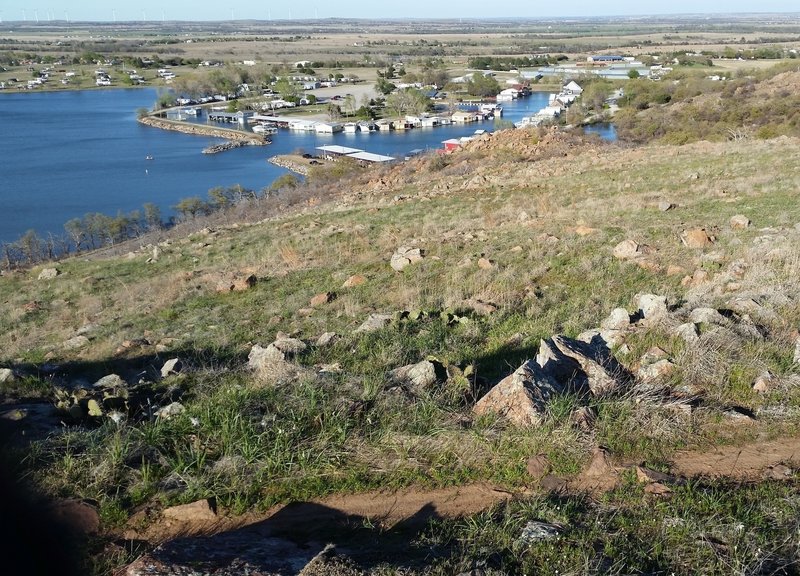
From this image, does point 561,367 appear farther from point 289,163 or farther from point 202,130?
point 202,130

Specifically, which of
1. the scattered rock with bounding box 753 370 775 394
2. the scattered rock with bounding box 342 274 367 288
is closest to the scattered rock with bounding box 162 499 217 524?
the scattered rock with bounding box 753 370 775 394

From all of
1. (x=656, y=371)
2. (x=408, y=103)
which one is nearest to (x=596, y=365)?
(x=656, y=371)

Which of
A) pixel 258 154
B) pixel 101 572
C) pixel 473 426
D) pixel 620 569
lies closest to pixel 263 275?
pixel 473 426

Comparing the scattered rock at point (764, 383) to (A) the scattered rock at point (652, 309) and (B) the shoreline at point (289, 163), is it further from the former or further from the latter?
(B) the shoreline at point (289, 163)

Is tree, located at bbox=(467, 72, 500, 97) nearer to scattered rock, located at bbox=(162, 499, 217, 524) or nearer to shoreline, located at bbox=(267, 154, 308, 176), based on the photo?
shoreline, located at bbox=(267, 154, 308, 176)

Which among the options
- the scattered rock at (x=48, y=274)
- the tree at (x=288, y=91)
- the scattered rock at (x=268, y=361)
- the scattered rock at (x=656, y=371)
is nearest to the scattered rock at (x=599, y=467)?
the scattered rock at (x=656, y=371)
